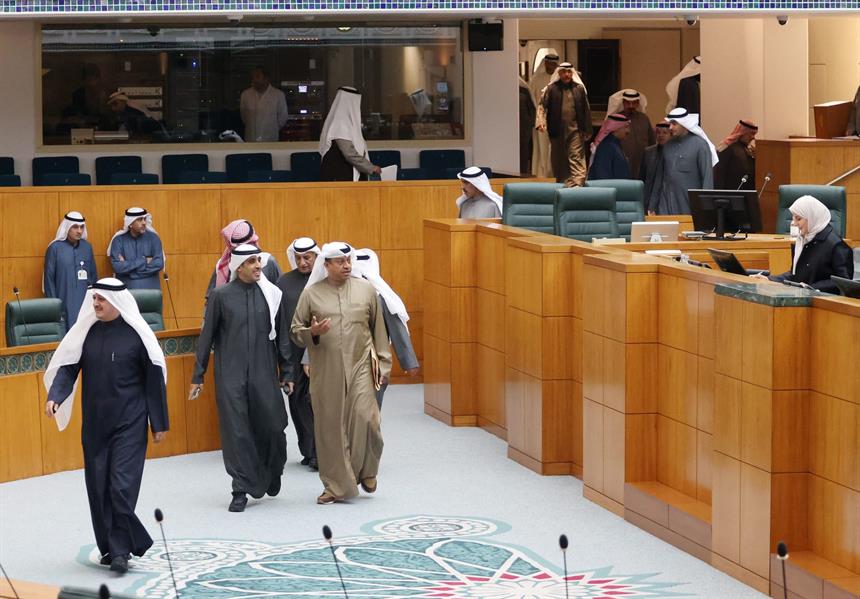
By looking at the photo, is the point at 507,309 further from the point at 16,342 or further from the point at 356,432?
the point at 16,342

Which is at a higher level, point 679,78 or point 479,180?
point 679,78

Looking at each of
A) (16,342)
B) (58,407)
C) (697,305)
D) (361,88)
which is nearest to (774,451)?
(697,305)

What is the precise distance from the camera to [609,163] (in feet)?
58.9

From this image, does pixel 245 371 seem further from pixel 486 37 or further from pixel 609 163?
pixel 486 37

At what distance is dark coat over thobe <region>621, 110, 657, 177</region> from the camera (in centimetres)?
1947

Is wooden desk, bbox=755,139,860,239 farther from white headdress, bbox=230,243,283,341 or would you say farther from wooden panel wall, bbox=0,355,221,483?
white headdress, bbox=230,243,283,341

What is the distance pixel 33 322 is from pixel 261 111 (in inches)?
290

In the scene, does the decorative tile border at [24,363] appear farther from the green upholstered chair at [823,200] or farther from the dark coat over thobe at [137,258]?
the green upholstered chair at [823,200]

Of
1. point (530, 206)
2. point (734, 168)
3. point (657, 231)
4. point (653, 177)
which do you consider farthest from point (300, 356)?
point (734, 168)

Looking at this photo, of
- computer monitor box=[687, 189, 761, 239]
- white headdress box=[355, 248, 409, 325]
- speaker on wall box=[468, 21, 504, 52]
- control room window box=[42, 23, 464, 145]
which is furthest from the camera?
control room window box=[42, 23, 464, 145]

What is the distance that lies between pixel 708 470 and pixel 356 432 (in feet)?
8.19

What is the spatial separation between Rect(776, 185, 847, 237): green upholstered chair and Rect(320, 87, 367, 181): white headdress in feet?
16.0

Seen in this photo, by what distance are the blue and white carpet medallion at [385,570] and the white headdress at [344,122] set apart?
26.6 ft

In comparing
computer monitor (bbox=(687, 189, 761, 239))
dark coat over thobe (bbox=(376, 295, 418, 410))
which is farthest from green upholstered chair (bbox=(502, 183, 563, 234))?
dark coat over thobe (bbox=(376, 295, 418, 410))
